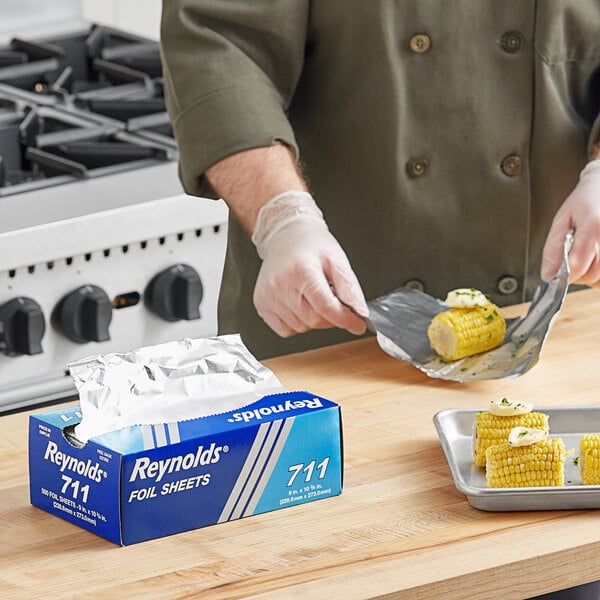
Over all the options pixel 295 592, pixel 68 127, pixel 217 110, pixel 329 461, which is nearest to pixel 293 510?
pixel 329 461

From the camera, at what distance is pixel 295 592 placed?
1.11m

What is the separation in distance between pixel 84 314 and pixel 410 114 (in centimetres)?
59

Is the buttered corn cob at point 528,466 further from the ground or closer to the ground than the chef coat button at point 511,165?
closer to the ground

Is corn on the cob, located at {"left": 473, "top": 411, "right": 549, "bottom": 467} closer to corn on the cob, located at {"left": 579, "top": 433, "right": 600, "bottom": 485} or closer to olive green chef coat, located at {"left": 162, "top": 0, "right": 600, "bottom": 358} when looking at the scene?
corn on the cob, located at {"left": 579, "top": 433, "right": 600, "bottom": 485}

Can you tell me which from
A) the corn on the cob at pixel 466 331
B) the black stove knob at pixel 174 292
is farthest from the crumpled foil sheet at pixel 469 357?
the black stove knob at pixel 174 292

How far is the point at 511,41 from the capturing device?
1818 millimetres

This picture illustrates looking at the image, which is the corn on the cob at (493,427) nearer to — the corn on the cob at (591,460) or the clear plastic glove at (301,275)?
the corn on the cob at (591,460)

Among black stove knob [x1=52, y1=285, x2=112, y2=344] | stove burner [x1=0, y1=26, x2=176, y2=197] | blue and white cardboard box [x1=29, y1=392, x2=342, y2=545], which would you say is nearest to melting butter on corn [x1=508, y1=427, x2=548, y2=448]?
blue and white cardboard box [x1=29, y1=392, x2=342, y2=545]

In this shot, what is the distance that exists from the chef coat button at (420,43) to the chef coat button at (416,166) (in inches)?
5.7

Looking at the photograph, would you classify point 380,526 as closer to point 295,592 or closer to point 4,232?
point 295,592

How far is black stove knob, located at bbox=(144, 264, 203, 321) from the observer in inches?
83.8

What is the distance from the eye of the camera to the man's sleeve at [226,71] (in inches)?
66.7

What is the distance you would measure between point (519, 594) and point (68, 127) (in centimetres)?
151

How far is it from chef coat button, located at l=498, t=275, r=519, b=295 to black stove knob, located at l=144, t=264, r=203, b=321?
1.68 feet
